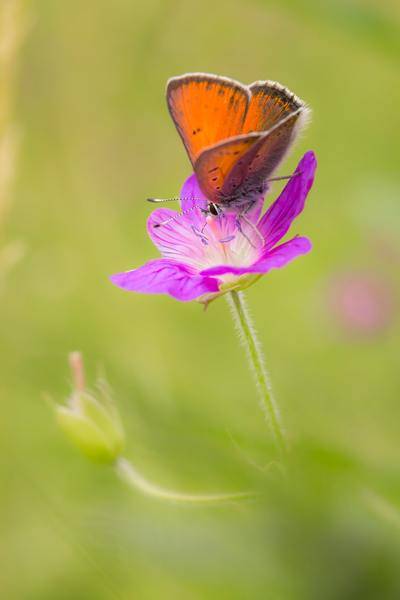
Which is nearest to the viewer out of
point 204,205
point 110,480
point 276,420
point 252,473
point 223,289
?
point 252,473

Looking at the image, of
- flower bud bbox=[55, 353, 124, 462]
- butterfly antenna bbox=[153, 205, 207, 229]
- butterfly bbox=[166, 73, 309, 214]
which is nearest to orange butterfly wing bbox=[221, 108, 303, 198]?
butterfly bbox=[166, 73, 309, 214]

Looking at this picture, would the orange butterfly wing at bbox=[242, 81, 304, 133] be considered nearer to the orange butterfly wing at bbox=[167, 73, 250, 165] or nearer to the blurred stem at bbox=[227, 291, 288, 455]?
the orange butterfly wing at bbox=[167, 73, 250, 165]

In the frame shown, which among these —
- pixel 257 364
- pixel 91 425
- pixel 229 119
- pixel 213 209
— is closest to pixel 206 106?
pixel 229 119

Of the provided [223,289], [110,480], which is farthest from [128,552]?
[110,480]

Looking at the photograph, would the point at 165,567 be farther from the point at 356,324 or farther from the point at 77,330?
the point at 356,324

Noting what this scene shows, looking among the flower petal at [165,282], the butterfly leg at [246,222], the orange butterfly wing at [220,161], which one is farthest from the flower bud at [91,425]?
the butterfly leg at [246,222]

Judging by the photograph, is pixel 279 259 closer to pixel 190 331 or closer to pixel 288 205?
pixel 288 205

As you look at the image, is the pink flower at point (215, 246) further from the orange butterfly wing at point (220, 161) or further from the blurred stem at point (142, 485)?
the blurred stem at point (142, 485)
